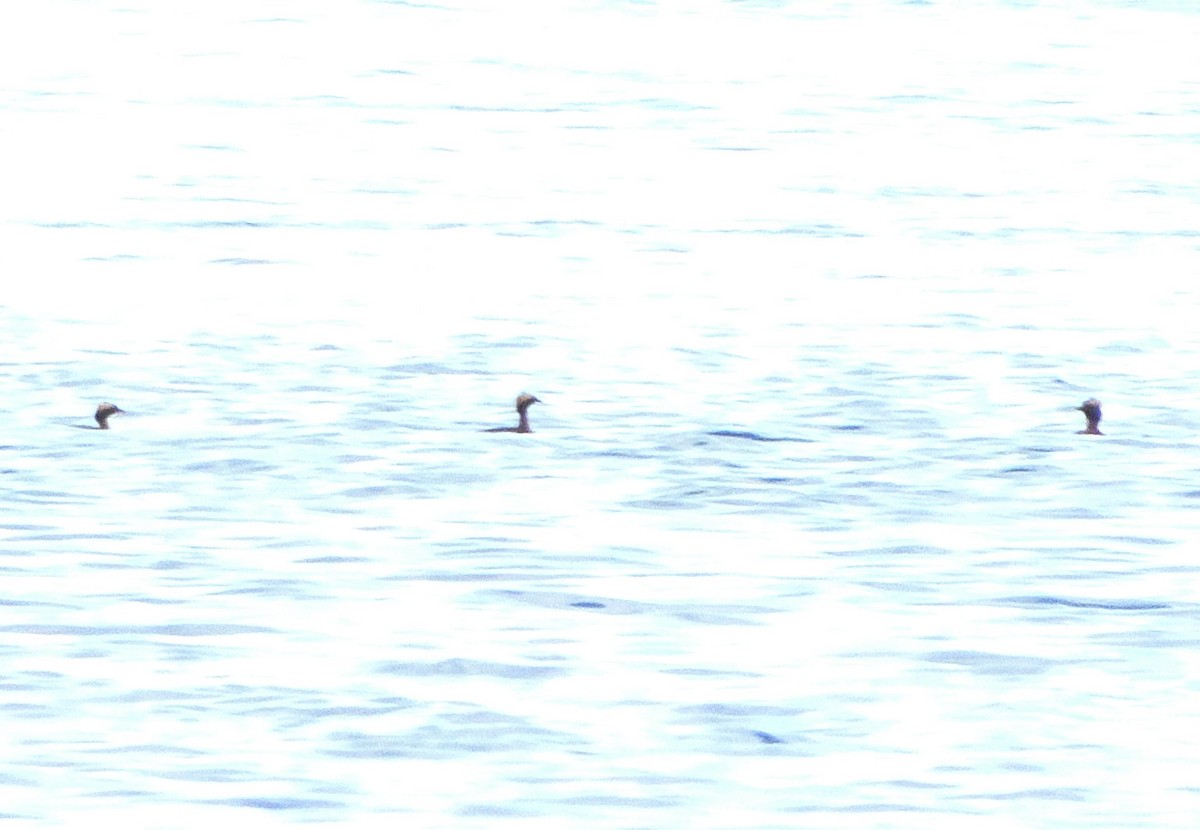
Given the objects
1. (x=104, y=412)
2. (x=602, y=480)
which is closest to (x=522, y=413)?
(x=602, y=480)

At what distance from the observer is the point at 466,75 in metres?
53.4

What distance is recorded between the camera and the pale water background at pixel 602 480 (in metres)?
12.0

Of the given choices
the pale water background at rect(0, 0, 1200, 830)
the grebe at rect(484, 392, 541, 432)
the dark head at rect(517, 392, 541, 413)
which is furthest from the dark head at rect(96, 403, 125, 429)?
the dark head at rect(517, 392, 541, 413)

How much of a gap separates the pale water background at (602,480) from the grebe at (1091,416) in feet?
0.38

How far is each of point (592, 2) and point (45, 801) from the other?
55.0 meters

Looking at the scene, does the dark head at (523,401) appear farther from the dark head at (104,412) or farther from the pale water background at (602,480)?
the dark head at (104,412)

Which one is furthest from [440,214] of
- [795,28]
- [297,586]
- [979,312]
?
[795,28]

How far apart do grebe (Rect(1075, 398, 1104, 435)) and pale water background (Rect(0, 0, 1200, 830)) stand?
0.12 metres

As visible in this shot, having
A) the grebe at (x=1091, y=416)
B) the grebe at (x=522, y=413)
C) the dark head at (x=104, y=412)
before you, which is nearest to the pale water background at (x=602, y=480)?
the grebe at (x=1091, y=416)

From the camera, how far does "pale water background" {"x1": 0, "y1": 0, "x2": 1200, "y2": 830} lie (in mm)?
11953

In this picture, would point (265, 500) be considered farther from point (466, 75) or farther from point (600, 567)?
point (466, 75)

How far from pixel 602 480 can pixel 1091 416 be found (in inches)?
152

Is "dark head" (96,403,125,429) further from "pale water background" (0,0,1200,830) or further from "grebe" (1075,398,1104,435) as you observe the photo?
"grebe" (1075,398,1104,435)

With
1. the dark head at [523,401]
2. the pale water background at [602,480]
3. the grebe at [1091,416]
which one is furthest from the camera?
the dark head at [523,401]
